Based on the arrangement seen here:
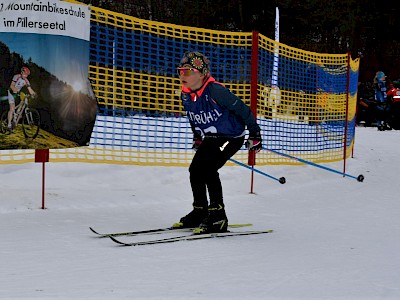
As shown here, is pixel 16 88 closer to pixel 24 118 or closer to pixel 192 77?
pixel 24 118

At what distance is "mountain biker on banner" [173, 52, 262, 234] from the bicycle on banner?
5.43 feet

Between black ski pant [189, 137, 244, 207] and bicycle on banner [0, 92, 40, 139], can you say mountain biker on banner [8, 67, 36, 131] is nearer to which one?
bicycle on banner [0, 92, 40, 139]

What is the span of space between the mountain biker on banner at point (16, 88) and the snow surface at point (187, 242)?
1104mm

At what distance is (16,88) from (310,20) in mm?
32379

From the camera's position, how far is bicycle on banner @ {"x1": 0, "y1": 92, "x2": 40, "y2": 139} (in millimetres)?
6880

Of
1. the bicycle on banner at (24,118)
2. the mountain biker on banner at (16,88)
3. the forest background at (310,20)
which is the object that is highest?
the forest background at (310,20)

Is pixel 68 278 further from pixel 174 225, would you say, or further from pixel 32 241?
pixel 174 225

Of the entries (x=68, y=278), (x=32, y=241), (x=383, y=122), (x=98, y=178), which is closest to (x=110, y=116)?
(x=98, y=178)

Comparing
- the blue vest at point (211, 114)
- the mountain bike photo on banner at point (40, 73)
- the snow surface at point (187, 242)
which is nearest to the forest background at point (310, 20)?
the snow surface at point (187, 242)

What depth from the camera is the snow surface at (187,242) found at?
443 centimetres

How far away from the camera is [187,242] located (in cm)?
593

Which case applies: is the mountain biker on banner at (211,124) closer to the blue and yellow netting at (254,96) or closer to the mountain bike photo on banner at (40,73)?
the mountain bike photo on banner at (40,73)

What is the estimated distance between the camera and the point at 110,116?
9141 mm

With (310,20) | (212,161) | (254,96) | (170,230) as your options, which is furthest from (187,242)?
(310,20)
